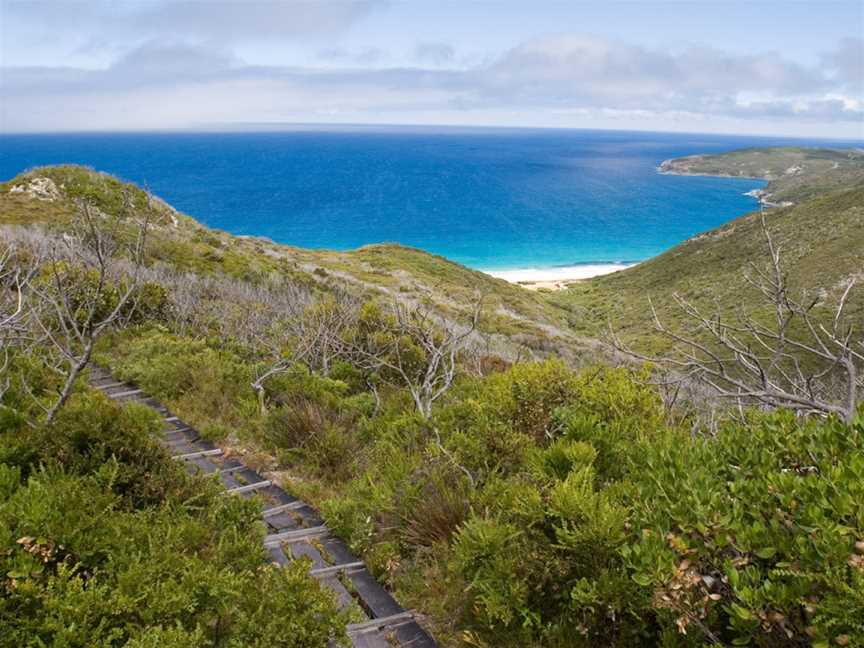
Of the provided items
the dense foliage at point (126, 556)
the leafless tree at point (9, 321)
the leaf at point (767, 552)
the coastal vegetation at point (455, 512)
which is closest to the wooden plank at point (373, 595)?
the coastal vegetation at point (455, 512)

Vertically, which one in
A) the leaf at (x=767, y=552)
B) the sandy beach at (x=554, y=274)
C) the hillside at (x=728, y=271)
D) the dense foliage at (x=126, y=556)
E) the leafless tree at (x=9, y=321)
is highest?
the leafless tree at (x=9, y=321)

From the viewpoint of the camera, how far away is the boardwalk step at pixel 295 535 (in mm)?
4949

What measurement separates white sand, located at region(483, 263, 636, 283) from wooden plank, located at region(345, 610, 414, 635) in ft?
256

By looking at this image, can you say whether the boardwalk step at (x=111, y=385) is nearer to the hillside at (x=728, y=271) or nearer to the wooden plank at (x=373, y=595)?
the wooden plank at (x=373, y=595)

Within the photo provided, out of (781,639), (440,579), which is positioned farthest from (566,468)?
(781,639)

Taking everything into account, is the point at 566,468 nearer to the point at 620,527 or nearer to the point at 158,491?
the point at 620,527

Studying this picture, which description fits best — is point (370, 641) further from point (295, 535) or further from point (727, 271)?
point (727, 271)

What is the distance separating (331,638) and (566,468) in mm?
2107

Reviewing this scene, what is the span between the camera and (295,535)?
5133mm

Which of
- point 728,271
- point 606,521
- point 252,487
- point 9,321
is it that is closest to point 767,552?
point 606,521

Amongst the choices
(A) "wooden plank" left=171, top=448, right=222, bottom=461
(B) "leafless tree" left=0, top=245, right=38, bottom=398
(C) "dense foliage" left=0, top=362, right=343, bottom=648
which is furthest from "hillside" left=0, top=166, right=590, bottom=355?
(C) "dense foliage" left=0, top=362, right=343, bottom=648

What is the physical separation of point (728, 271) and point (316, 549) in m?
64.5

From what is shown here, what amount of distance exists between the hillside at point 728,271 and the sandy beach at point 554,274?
5.92 metres

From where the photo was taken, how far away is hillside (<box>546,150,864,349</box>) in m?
46.6
